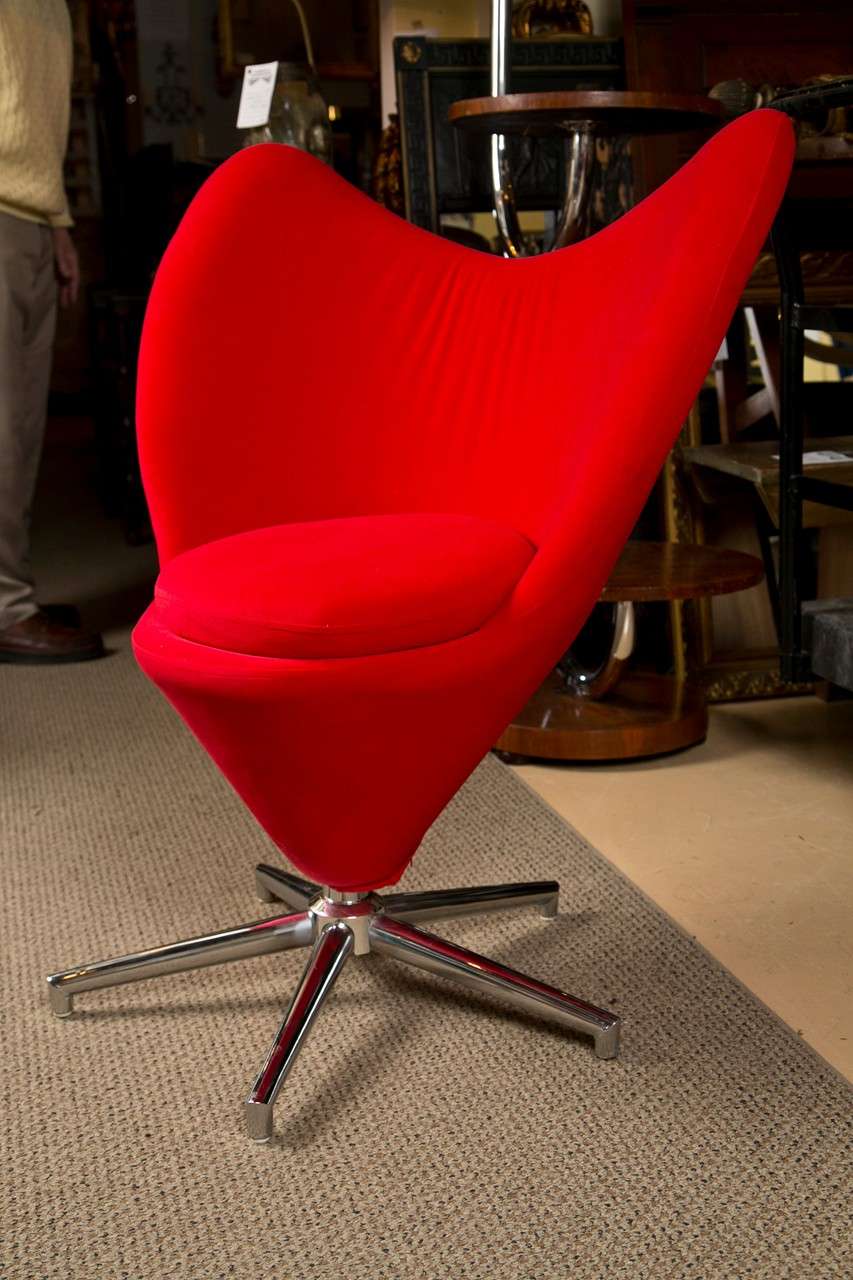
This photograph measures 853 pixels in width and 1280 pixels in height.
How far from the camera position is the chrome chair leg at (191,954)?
1401 millimetres

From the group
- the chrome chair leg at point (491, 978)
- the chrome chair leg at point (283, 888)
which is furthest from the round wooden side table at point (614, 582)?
the chrome chair leg at point (491, 978)

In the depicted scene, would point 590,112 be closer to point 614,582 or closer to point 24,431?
point 614,582

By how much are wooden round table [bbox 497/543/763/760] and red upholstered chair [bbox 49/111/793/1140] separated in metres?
0.53

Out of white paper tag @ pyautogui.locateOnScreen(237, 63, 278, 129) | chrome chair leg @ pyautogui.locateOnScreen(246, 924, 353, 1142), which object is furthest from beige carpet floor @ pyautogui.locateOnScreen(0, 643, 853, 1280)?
white paper tag @ pyautogui.locateOnScreen(237, 63, 278, 129)

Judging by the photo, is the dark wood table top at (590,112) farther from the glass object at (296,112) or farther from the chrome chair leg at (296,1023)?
the chrome chair leg at (296,1023)

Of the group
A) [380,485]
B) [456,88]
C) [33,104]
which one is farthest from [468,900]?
[33,104]

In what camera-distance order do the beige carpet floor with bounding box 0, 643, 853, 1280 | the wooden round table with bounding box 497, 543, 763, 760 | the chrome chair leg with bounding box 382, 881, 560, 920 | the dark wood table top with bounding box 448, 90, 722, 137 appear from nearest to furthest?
the beige carpet floor with bounding box 0, 643, 853, 1280 < the chrome chair leg with bounding box 382, 881, 560, 920 < the dark wood table top with bounding box 448, 90, 722, 137 < the wooden round table with bounding box 497, 543, 763, 760

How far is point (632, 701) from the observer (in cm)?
227

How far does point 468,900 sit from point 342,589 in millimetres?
506

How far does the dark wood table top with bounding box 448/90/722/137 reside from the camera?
6.22 ft

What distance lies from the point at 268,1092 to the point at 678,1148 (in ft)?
1.19

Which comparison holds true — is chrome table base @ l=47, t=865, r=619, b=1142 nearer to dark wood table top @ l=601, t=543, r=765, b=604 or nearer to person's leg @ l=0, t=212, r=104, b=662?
dark wood table top @ l=601, t=543, r=765, b=604

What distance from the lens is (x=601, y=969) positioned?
151 centimetres

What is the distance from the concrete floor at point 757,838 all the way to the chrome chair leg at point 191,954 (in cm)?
49
